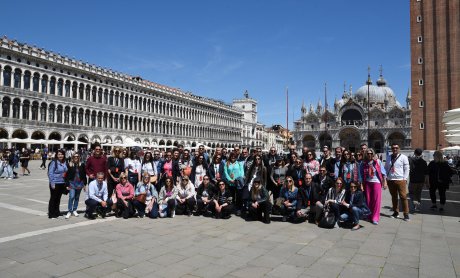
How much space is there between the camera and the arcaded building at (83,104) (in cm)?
3791

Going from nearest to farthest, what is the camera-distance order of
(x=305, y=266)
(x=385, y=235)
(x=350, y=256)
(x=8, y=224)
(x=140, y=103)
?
(x=305, y=266), (x=350, y=256), (x=385, y=235), (x=8, y=224), (x=140, y=103)

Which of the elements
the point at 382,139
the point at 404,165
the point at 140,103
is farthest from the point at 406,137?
the point at 404,165

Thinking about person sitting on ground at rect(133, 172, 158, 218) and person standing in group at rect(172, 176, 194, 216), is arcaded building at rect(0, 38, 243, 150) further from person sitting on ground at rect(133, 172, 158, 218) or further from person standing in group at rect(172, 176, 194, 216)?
person standing in group at rect(172, 176, 194, 216)

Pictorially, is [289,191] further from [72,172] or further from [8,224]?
[8,224]

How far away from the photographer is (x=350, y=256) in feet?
17.2

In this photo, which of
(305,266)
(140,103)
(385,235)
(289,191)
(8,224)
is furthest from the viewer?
(140,103)

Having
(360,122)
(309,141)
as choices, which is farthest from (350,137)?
(309,141)

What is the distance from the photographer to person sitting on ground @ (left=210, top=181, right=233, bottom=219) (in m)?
8.15

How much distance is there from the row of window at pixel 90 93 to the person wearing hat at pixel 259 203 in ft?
131

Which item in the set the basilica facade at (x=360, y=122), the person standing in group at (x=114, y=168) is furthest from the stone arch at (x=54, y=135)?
the basilica facade at (x=360, y=122)

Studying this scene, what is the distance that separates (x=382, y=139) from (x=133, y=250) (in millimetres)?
76580

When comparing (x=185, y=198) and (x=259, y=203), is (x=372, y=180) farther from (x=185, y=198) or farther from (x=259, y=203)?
(x=185, y=198)

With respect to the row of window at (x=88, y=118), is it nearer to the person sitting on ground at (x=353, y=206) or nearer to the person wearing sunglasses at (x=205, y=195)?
the person wearing sunglasses at (x=205, y=195)

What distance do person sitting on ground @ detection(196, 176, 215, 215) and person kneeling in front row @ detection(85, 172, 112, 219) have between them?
2.28m
